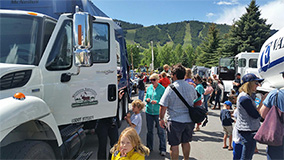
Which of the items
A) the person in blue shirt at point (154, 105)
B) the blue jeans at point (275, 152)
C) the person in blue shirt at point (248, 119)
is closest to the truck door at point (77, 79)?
the person in blue shirt at point (154, 105)

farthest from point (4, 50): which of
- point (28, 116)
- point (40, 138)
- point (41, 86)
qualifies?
point (40, 138)

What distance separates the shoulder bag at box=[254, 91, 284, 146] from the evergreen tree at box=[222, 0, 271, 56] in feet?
82.9

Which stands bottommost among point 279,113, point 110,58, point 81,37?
point 279,113

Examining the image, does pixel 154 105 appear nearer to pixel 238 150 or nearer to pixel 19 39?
pixel 238 150

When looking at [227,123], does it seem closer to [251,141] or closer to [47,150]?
[251,141]

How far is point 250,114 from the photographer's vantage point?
2871mm

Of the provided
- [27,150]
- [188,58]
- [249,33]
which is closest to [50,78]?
[27,150]

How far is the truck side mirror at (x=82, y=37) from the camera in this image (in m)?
2.35

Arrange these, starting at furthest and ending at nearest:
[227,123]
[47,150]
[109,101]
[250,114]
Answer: [227,123], [109,101], [250,114], [47,150]

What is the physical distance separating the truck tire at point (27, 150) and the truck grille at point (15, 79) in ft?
2.21

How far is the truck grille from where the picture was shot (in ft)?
7.01

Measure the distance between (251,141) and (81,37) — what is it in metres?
2.92

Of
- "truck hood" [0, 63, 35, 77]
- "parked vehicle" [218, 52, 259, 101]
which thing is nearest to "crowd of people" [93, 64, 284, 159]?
"truck hood" [0, 63, 35, 77]

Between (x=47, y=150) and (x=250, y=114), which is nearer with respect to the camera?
(x=47, y=150)
